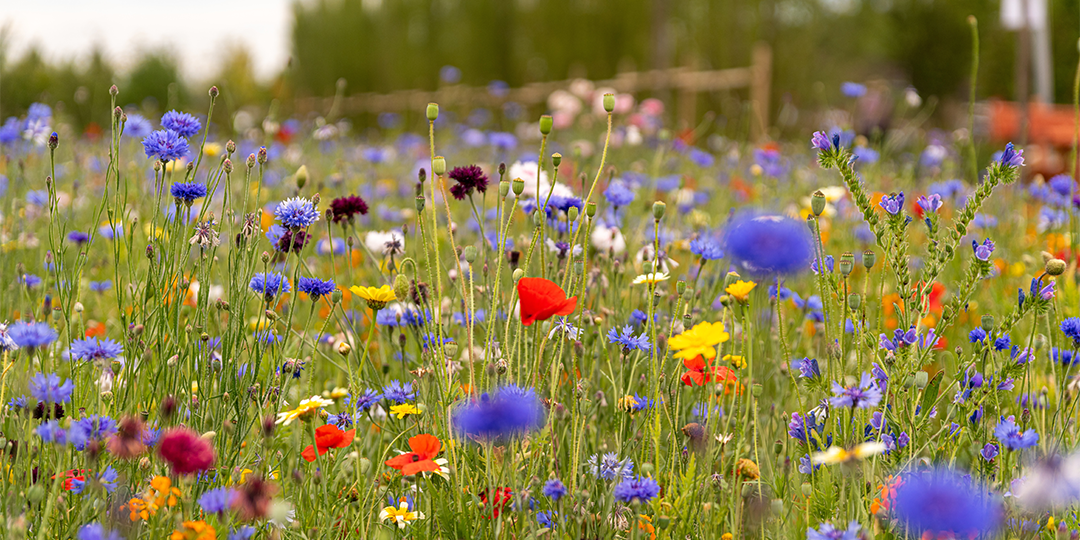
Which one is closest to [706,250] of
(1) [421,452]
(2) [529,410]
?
(1) [421,452]

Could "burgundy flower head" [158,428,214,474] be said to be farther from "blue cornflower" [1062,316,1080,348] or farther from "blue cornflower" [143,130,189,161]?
"blue cornflower" [1062,316,1080,348]

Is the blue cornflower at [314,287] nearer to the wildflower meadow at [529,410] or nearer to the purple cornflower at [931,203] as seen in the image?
the wildflower meadow at [529,410]

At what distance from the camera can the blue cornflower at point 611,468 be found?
1.32 meters

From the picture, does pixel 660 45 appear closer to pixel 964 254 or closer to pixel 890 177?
pixel 890 177

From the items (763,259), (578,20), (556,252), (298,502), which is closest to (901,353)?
(763,259)

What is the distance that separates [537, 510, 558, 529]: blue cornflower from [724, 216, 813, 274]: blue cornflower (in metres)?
0.54

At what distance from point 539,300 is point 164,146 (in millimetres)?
739

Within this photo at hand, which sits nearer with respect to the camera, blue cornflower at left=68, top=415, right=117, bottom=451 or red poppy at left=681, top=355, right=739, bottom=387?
blue cornflower at left=68, top=415, right=117, bottom=451

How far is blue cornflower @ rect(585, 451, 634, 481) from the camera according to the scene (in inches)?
52.2

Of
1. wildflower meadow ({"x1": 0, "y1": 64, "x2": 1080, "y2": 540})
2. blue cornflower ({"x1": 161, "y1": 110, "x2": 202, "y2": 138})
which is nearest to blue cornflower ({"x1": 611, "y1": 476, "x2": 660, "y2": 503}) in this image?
wildflower meadow ({"x1": 0, "y1": 64, "x2": 1080, "y2": 540})

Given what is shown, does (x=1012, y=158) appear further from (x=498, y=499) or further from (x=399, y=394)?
(x=399, y=394)

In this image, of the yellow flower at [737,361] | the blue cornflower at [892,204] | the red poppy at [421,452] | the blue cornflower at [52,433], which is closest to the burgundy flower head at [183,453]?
the blue cornflower at [52,433]

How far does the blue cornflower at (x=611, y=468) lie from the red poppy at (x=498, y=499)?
150mm

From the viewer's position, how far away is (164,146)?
4.80 ft
